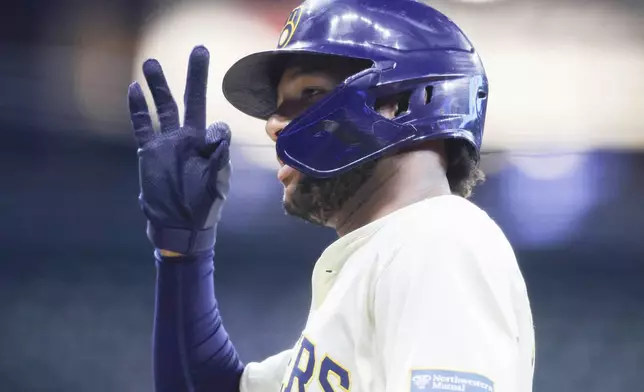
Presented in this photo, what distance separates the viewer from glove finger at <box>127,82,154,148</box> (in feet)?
3.58

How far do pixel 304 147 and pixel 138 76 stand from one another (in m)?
1.51

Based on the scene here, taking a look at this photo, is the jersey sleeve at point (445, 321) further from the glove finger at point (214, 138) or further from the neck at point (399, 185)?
the glove finger at point (214, 138)

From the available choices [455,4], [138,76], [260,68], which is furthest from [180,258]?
[455,4]

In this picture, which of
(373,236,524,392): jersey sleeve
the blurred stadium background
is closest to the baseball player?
(373,236,524,392): jersey sleeve

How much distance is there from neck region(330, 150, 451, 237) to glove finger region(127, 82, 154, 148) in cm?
36

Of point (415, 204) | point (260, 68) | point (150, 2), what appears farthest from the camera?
point (150, 2)

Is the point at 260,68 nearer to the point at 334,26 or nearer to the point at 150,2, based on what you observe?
the point at 334,26

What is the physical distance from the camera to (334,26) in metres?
0.93

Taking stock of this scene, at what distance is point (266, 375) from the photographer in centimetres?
116

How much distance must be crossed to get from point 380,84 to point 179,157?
0.35 metres

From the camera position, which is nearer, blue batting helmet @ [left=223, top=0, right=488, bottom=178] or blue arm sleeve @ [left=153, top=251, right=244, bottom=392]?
blue batting helmet @ [left=223, top=0, right=488, bottom=178]

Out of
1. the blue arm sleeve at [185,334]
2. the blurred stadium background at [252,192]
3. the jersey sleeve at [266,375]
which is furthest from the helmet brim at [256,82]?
the blurred stadium background at [252,192]

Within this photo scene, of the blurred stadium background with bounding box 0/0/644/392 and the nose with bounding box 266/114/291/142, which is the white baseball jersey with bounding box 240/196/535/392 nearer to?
the nose with bounding box 266/114/291/142

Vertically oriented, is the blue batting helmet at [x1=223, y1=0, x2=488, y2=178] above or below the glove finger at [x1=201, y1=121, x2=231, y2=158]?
above
